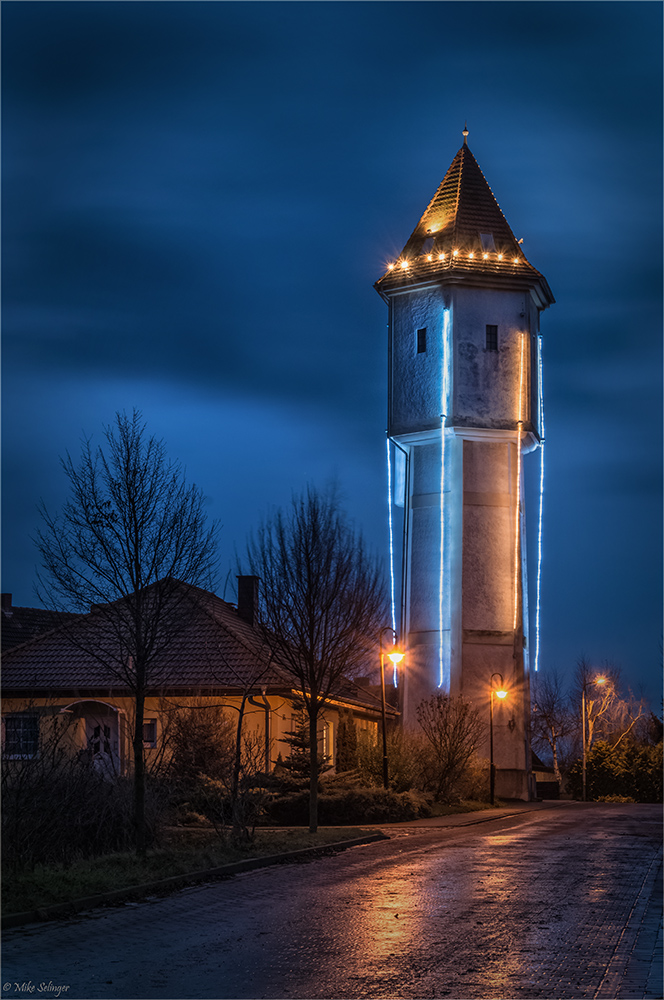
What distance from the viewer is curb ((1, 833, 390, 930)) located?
11713 millimetres

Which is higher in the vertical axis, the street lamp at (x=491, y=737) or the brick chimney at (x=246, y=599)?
the brick chimney at (x=246, y=599)

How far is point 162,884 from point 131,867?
0.82 m

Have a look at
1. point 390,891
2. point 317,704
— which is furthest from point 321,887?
point 317,704

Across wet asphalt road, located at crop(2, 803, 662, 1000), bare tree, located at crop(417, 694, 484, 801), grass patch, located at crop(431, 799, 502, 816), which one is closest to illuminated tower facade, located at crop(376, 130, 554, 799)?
bare tree, located at crop(417, 694, 484, 801)

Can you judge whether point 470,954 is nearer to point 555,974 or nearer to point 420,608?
point 555,974

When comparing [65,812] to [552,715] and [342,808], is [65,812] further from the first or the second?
[552,715]

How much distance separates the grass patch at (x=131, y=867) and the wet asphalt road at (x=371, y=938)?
533 millimetres

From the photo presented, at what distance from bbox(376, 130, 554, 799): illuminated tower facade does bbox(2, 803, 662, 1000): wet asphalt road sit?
88.7 feet

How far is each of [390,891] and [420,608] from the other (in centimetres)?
3186

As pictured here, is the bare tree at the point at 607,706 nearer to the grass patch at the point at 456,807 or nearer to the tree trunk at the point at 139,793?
the grass patch at the point at 456,807

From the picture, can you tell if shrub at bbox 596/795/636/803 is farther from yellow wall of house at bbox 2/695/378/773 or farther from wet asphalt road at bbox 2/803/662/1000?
wet asphalt road at bbox 2/803/662/1000

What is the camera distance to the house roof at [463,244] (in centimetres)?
4744

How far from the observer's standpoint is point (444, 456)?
153 ft

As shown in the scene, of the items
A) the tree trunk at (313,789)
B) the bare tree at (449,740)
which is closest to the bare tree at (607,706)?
the bare tree at (449,740)
